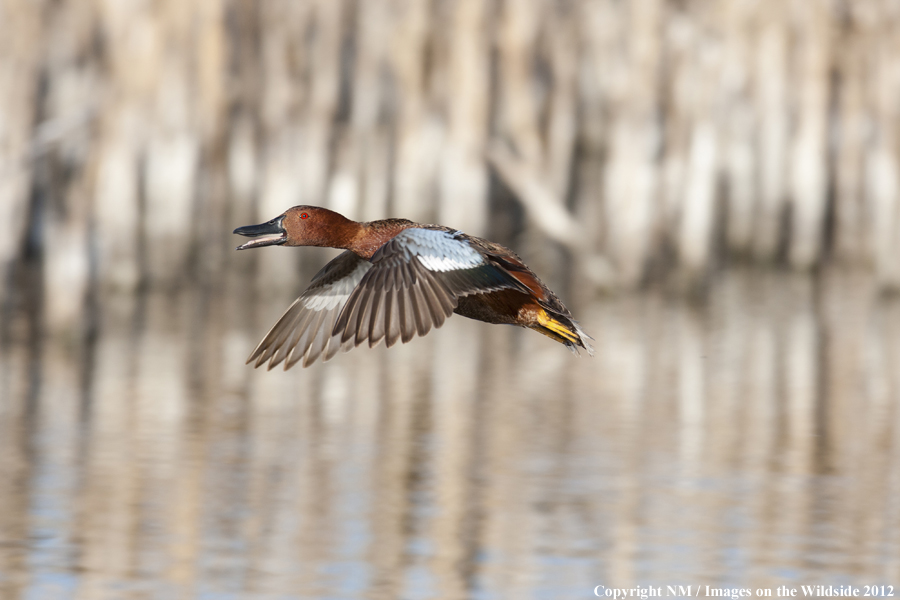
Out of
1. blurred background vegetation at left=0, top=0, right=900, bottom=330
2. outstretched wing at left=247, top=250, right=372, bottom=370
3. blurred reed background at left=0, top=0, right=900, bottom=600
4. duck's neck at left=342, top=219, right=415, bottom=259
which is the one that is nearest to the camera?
duck's neck at left=342, top=219, right=415, bottom=259

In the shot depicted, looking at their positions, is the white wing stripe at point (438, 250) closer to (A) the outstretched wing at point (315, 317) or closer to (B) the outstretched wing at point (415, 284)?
(B) the outstretched wing at point (415, 284)

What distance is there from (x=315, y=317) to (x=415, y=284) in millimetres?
1036

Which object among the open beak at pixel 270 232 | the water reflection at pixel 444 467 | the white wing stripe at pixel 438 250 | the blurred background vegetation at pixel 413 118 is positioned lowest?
the water reflection at pixel 444 467

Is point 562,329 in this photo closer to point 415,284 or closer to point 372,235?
point 415,284

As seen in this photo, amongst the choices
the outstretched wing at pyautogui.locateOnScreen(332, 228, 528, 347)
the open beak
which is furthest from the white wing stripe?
the open beak

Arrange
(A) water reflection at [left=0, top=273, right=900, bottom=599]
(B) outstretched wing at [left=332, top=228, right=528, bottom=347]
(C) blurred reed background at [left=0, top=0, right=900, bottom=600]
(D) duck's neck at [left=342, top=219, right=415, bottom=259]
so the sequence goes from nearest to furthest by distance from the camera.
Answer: (B) outstretched wing at [left=332, top=228, right=528, bottom=347]
(D) duck's neck at [left=342, top=219, right=415, bottom=259]
(A) water reflection at [left=0, top=273, right=900, bottom=599]
(C) blurred reed background at [left=0, top=0, right=900, bottom=600]

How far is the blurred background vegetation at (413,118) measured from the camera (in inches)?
707

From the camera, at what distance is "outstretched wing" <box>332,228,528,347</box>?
6332mm

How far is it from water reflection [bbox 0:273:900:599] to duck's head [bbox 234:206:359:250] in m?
2.58

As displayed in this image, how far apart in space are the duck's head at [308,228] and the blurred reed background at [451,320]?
261 centimetres

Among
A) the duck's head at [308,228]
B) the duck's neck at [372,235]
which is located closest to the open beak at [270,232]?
the duck's head at [308,228]

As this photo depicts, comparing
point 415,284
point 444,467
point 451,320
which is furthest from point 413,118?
point 415,284

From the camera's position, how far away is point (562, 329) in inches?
263

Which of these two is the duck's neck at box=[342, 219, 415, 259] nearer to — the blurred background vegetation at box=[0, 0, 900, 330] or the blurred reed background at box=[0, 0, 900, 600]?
the blurred reed background at box=[0, 0, 900, 600]
